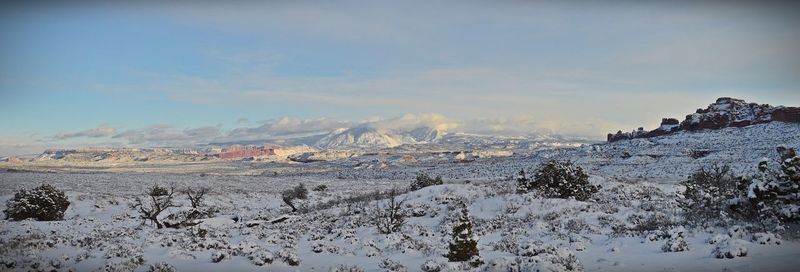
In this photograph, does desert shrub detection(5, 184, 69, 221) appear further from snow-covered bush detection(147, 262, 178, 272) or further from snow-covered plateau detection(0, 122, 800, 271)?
snow-covered bush detection(147, 262, 178, 272)

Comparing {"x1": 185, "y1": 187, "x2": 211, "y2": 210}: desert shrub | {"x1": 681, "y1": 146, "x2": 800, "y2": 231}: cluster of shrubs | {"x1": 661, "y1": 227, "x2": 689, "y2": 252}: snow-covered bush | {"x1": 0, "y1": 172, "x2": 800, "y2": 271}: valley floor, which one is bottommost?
{"x1": 185, "y1": 187, "x2": 211, "y2": 210}: desert shrub

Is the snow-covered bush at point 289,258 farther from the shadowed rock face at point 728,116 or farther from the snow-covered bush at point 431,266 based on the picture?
the shadowed rock face at point 728,116

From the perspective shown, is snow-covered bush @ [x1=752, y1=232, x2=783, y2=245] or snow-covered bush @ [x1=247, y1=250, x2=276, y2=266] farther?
snow-covered bush @ [x1=247, y1=250, x2=276, y2=266]

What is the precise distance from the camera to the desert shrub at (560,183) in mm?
29031

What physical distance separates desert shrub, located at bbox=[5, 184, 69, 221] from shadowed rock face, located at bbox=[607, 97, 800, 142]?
11477 cm

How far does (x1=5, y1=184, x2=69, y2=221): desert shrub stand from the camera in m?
27.7

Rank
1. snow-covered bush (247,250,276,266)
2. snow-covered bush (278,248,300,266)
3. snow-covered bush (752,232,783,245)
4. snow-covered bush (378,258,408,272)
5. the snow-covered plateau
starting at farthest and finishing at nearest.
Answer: snow-covered bush (278,248,300,266) < snow-covered bush (247,250,276,266) < snow-covered bush (378,258,408,272) < the snow-covered plateau < snow-covered bush (752,232,783,245)

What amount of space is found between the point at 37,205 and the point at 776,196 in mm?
36086

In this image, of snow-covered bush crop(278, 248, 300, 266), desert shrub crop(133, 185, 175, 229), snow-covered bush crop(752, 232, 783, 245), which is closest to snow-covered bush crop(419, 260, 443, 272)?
snow-covered bush crop(278, 248, 300, 266)

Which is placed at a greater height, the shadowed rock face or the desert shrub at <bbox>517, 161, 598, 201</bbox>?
the shadowed rock face

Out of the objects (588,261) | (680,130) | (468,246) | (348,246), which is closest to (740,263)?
(588,261)

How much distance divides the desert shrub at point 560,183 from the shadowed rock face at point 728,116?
88.2 metres

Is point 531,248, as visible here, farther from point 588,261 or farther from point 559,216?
point 559,216

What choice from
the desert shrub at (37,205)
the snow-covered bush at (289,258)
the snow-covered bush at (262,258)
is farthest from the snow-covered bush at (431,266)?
the desert shrub at (37,205)
